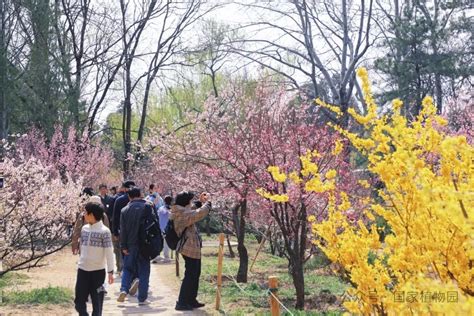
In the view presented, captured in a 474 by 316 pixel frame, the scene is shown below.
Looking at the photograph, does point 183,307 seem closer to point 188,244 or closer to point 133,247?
point 188,244

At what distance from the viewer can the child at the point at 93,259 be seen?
6.45m

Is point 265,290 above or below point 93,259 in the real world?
below

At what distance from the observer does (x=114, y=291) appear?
979cm

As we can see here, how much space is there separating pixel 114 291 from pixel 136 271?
62.0 inches

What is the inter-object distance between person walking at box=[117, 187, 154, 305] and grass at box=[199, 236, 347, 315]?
3.47 ft

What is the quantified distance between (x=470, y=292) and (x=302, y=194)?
15.0 feet

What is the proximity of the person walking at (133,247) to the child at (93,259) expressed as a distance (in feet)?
5.89

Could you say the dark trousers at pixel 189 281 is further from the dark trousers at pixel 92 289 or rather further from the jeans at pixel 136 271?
the dark trousers at pixel 92 289

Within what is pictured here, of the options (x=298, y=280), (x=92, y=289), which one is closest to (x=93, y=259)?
(x=92, y=289)

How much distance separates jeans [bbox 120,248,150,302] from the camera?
8.40m

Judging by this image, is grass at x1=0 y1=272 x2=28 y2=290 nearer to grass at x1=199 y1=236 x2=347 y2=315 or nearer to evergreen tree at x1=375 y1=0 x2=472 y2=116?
grass at x1=199 y1=236 x2=347 y2=315

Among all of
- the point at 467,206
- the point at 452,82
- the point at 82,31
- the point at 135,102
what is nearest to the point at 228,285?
the point at 467,206

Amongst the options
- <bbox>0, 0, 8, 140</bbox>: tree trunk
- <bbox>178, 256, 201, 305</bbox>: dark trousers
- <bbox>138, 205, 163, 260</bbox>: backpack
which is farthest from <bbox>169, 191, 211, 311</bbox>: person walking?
<bbox>0, 0, 8, 140</bbox>: tree trunk

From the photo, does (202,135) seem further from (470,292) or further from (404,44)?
(404,44)
